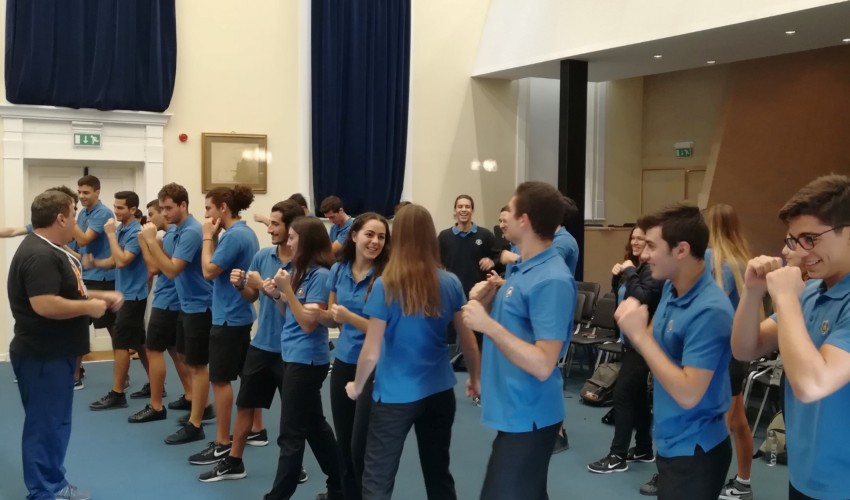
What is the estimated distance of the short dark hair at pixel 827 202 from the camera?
1.90 metres

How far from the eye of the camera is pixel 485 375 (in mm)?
2652

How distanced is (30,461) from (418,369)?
215cm

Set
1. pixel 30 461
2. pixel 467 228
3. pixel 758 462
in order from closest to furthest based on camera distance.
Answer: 1. pixel 30 461
2. pixel 758 462
3. pixel 467 228

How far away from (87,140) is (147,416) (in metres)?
3.61

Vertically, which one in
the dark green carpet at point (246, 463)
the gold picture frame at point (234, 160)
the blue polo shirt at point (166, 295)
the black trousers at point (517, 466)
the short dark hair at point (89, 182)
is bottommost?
the dark green carpet at point (246, 463)

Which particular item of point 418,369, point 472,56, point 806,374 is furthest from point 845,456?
point 472,56

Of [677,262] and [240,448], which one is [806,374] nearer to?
[677,262]

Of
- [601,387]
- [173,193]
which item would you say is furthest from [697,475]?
[601,387]

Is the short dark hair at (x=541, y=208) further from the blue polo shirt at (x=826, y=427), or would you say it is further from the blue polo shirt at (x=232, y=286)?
the blue polo shirt at (x=232, y=286)

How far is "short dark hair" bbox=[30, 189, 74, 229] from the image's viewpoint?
12.2 ft

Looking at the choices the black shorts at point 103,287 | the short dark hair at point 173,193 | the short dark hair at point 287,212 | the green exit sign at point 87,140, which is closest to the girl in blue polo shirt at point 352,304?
the short dark hair at point 287,212

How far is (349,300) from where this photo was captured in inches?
135

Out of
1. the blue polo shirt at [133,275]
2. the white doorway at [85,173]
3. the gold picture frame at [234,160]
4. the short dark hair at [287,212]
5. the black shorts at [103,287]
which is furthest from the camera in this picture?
the gold picture frame at [234,160]

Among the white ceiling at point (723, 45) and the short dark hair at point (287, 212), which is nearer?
the short dark hair at point (287, 212)
